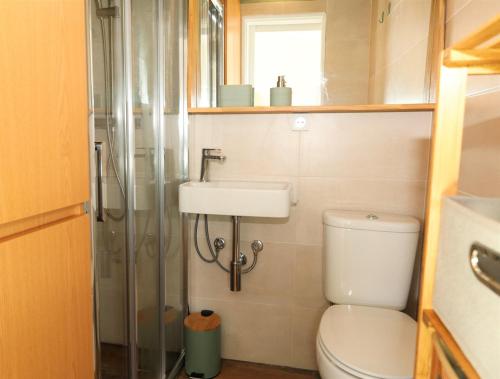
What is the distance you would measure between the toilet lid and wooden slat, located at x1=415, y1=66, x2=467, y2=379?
468 millimetres

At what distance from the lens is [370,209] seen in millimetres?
1651

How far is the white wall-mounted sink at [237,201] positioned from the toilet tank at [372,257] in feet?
0.82

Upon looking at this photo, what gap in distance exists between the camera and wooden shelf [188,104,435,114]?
1542 mm

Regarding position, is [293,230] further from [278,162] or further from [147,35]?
[147,35]

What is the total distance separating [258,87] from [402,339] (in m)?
1.34

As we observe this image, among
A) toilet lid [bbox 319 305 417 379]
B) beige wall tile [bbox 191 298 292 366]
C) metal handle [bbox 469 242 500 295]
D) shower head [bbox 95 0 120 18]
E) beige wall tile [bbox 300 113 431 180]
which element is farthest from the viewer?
beige wall tile [bbox 191 298 292 366]

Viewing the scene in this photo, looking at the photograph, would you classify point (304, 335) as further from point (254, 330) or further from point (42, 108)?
point (42, 108)

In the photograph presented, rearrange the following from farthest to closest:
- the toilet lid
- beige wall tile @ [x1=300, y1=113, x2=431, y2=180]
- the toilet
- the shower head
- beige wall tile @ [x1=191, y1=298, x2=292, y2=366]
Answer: beige wall tile @ [x1=191, y1=298, x2=292, y2=366], beige wall tile @ [x1=300, y1=113, x2=431, y2=180], the toilet, the shower head, the toilet lid

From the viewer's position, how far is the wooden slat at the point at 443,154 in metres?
0.65

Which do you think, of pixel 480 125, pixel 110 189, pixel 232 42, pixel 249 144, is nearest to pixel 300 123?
pixel 249 144

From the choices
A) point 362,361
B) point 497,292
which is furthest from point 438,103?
point 362,361

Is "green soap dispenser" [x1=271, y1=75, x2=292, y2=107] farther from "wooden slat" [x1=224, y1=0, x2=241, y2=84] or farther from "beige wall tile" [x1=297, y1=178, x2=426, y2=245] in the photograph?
"beige wall tile" [x1=297, y1=178, x2=426, y2=245]

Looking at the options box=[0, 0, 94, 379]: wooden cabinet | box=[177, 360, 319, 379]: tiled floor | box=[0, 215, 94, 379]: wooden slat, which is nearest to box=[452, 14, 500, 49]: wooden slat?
box=[0, 0, 94, 379]: wooden cabinet

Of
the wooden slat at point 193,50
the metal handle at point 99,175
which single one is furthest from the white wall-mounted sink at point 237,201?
the wooden slat at point 193,50
